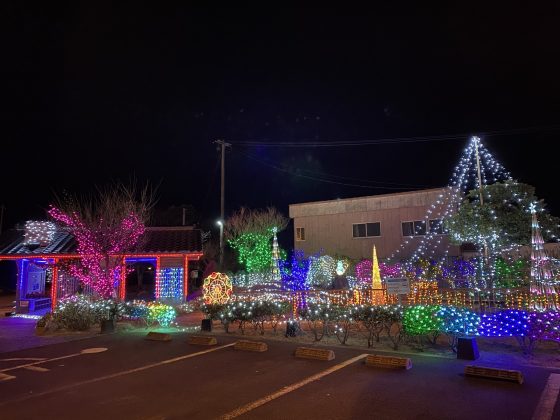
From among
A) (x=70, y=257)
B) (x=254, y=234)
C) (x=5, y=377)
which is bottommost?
(x=5, y=377)

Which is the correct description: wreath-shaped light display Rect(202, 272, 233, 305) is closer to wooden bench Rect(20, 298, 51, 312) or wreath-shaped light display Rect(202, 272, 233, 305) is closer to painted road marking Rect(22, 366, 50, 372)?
painted road marking Rect(22, 366, 50, 372)

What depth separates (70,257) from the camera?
17766 millimetres

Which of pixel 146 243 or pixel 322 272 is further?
pixel 322 272

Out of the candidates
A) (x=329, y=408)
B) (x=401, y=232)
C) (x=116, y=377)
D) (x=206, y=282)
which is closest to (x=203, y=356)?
(x=116, y=377)

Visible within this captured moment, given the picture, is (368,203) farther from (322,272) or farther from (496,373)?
(496,373)

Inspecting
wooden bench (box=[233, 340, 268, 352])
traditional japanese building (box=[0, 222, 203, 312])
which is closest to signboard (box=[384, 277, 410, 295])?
wooden bench (box=[233, 340, 268, 352])

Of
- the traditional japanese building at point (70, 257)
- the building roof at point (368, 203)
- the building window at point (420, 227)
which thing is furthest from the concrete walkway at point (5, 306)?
the building window at point (420, 227)

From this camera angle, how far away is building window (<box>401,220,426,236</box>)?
974 inches

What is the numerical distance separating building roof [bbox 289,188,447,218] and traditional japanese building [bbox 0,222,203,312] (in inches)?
426

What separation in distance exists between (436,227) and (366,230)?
4.29 meters

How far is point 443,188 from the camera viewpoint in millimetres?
24531

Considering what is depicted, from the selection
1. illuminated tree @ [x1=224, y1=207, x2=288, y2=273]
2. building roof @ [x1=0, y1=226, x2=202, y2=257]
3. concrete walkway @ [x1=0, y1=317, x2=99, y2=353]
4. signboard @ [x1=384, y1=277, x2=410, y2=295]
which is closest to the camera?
signboard @ [x1=384, y1=277, x2=410, y2=295]

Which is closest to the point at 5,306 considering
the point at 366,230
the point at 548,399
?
the point at 366,230

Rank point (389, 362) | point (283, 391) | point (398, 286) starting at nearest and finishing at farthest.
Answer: point (283, 391) < point (389, 362) < point (398, 286)
